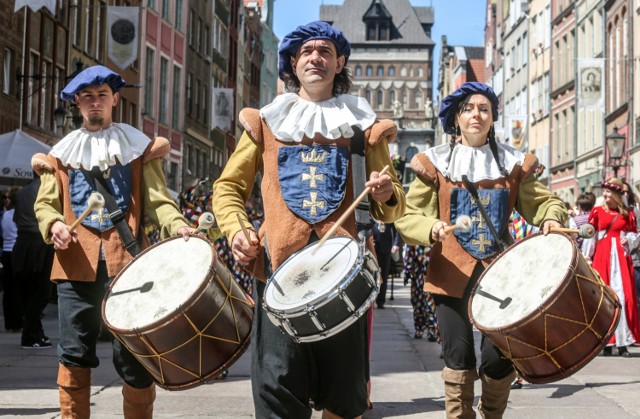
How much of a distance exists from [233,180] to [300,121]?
0.35m

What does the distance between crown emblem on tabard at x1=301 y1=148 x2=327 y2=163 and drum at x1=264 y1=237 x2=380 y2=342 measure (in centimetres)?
46

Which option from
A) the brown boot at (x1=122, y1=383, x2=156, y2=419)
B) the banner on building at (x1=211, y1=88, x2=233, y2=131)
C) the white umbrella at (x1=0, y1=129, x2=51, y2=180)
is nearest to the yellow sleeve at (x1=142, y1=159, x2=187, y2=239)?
the brown boot at (x1=122, y1=383, x2=156, y2=419)

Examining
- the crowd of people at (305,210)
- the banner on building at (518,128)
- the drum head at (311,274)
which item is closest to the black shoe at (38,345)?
the crowd of people at (305,210)

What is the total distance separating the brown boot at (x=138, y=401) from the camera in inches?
223

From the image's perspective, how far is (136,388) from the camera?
18.5ft

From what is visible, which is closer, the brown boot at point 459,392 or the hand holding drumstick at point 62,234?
the hand holding drumstick at point 62,234

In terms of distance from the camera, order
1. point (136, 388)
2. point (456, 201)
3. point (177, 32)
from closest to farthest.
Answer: point (136, 388), point (456, 201), point (177, 32)

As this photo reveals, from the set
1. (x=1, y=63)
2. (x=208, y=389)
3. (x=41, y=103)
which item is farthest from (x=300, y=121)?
(x=41, y=103)

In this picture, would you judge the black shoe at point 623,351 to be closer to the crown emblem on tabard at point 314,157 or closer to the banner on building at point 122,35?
the crown emblem on tabard at point 314,157

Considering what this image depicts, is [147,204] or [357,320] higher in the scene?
[147,204]

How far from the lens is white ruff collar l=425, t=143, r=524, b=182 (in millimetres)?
6225

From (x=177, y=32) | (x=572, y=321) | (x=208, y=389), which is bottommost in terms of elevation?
(x=208, y=389)

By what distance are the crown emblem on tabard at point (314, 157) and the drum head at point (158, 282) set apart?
1.78ft

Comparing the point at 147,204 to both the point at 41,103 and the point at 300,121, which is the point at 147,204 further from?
the point at 41,103
